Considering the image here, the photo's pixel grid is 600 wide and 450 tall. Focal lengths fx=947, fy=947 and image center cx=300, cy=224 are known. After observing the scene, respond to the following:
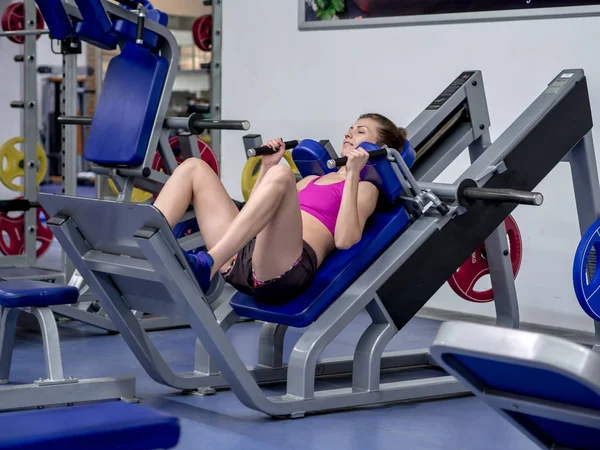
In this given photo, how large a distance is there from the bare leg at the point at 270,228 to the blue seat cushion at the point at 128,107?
3.76 feet

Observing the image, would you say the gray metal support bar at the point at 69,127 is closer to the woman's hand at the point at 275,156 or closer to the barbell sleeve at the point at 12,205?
the barbell sleeve at the point at 12,205

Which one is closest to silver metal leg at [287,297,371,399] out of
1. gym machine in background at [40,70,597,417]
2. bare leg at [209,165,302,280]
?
gym machine in background at [40,70,597,417]

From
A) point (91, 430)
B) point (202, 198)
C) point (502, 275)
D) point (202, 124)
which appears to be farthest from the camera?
point (202, 124)

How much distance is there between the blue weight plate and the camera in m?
3.58

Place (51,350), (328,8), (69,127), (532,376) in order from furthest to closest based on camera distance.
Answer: (328,8) → (69,127) → (51,350) → (532,376)

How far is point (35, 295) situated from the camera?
322 centimetres

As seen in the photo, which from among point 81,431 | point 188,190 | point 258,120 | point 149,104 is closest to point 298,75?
point 258,120

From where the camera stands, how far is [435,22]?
16.7 feet

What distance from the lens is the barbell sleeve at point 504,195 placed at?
10.1 ft

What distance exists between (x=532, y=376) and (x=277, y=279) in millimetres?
1945

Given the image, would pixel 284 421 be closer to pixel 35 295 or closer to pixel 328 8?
pixel 35 295

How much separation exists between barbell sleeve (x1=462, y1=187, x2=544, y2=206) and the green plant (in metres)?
2.48

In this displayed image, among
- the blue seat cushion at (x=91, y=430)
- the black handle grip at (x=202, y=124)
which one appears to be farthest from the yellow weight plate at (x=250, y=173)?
the blue seat cushion at (x=91, y=430)

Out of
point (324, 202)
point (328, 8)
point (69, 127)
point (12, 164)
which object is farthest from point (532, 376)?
point (12, 164)
